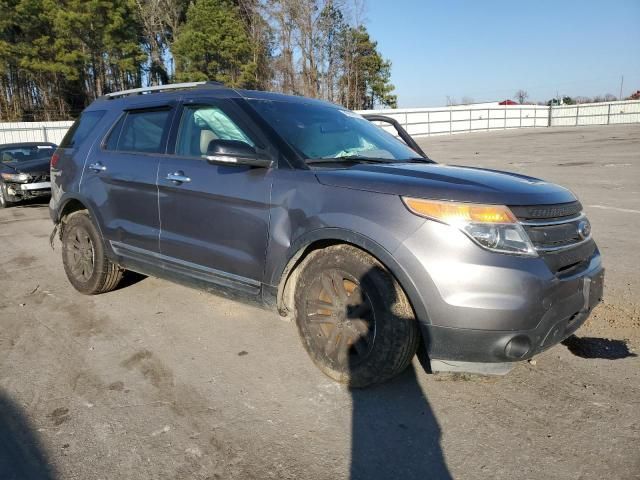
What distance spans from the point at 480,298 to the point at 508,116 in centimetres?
5085

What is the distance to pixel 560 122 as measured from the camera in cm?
5041

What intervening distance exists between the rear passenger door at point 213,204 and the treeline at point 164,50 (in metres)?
37.6

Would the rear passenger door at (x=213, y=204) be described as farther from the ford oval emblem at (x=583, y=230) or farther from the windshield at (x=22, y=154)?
the windshield at (x=22, y=154)

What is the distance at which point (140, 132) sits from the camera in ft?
14.0

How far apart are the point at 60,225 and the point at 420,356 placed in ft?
12.8

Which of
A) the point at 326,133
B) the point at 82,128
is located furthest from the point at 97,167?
the point at 326,133

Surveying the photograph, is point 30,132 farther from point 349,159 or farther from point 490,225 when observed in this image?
point 490,225

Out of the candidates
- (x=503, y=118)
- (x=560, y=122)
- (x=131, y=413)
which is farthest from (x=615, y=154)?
(x=560, y=122)

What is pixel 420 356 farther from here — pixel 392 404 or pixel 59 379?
pixel 59 379

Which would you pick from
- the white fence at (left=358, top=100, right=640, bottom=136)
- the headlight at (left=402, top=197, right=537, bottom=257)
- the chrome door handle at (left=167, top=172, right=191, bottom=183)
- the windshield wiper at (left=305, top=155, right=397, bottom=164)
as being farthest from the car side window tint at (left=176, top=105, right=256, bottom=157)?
the white fence at (left=358, top=100, right=640, bottom=136)

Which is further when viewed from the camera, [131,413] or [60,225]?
[60,225]

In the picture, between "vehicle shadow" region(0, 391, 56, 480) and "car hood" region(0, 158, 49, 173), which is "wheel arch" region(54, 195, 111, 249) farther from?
"car hood" region(0, 158, 49, 173)

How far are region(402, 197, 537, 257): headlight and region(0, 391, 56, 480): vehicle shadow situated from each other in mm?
2233

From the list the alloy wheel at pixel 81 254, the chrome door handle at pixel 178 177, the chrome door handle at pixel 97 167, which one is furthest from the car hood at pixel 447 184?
the alloy wheel at pixel 81 254
